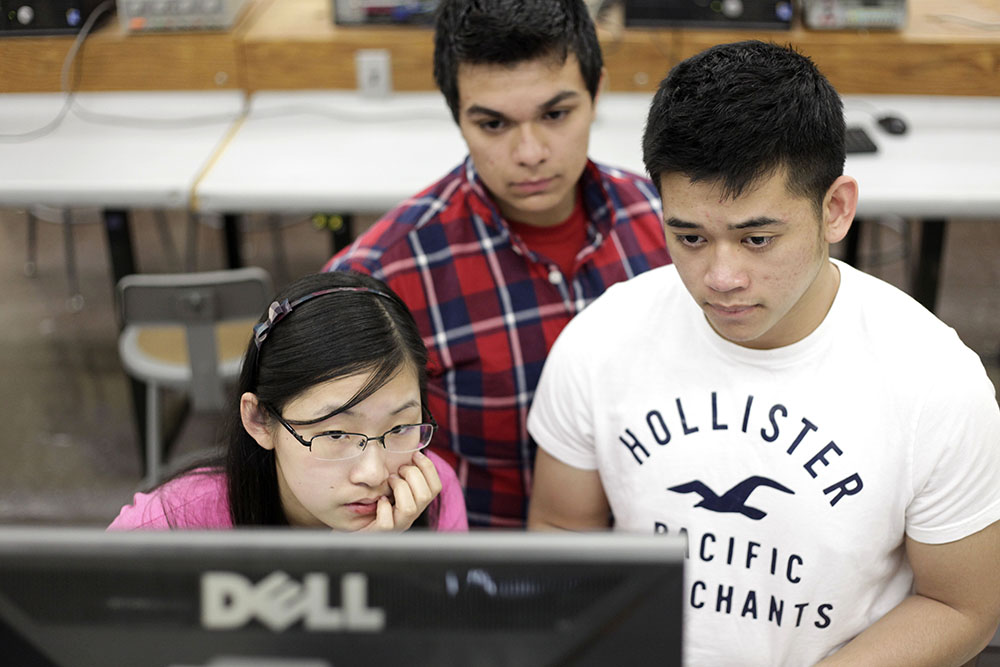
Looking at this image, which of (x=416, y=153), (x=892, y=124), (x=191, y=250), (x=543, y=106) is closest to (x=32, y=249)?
(x=191, y=250)

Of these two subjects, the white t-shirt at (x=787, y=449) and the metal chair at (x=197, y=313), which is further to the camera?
the metal chair at (x=197, y=313)

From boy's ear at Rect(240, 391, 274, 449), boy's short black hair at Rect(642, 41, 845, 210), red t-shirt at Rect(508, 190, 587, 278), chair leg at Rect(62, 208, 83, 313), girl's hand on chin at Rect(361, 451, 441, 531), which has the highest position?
boy's short black hair at Rect(642, 41, 845, 210)

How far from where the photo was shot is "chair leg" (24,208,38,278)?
14.3 feet

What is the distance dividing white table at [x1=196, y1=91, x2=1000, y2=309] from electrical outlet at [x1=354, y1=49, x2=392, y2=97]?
0.11ft

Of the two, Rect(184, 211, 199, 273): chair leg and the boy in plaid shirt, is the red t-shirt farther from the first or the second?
Rect(184, 211, 199, 273): chair leg

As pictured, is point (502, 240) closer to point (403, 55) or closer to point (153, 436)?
point (153, 436)

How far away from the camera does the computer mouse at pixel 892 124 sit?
304 centimetres

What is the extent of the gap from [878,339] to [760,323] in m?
0.15

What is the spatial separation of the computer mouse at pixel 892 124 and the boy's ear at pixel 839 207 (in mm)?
1981

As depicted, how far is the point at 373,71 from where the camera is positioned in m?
3.27

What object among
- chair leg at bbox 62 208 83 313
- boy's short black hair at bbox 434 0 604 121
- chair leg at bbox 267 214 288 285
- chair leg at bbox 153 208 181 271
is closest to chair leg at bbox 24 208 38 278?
chair leg at bbox 62 208 83 313

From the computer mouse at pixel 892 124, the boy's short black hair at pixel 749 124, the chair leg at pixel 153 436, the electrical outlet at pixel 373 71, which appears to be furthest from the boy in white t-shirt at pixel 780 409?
the electrical outlet at pixel 373 71

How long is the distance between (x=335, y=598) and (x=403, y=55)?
2.83m

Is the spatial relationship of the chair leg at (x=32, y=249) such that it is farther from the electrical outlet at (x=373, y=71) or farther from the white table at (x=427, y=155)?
the electrical outlet at (x=373, y=71)
